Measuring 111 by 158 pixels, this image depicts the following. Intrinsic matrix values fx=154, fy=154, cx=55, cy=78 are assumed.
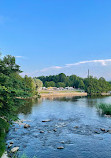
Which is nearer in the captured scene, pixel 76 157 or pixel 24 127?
pixel 76 157

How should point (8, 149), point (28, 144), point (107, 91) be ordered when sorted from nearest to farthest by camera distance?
1. point (8, 149)
2. point (28, 144)
3. point (107, 91)

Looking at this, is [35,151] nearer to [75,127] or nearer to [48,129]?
[48,129]

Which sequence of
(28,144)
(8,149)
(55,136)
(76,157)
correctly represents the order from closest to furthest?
(76,157), (8,149), (28,144), (55,136)

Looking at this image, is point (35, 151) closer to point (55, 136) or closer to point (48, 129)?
point (55, 136)

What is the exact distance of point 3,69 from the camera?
17.3 m

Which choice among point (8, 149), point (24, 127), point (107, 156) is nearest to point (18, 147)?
point (8, 149)

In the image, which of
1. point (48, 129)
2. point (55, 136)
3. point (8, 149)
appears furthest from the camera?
point (48, 129)

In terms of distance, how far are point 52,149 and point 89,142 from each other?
17.2 ft

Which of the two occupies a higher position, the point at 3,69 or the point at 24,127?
the point at 3,69

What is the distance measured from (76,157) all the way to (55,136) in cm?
663

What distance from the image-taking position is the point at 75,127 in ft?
87.8

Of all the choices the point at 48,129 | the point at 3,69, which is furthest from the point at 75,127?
the point at 3,69

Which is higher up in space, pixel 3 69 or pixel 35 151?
pixel 3 69

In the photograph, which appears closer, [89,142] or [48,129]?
[89,142]
